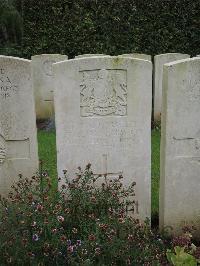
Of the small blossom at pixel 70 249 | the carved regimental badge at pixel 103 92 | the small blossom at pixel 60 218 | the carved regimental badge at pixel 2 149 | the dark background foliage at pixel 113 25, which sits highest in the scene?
the dark background foliage at pixel 113 25

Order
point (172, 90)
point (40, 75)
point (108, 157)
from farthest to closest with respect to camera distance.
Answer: point (40, 75)
point (108, 157)
point (172, 90)

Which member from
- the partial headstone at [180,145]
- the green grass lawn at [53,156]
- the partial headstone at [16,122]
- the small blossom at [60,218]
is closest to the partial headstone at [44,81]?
the green grass lawn at [53,156]

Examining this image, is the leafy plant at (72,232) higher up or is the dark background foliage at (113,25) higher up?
the dark background foliage at (113,25)

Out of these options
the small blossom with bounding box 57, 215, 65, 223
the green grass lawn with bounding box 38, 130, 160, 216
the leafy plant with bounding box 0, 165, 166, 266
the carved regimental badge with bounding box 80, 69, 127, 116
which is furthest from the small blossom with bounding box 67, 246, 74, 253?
the green grass lawn with bounding box 38, 130, 160, 216

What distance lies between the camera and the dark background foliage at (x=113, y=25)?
11.2m

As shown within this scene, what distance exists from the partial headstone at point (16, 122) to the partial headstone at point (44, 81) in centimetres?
494

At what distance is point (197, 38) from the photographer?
1132cm

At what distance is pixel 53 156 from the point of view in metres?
7.49

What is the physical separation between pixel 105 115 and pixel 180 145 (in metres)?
0.82

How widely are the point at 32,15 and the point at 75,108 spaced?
24.9ft

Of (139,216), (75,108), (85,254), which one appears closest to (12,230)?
(85,254)

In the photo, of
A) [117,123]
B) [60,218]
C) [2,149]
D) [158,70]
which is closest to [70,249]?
[60,218]

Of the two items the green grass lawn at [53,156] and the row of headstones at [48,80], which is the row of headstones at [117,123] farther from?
the row of headstones at [48,80]

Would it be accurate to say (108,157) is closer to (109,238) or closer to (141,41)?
(109,238)
